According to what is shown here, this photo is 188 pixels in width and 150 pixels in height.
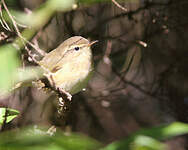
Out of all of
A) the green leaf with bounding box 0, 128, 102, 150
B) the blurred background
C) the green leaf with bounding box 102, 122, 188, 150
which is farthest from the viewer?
the blurred background

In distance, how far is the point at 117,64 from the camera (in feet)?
12.5

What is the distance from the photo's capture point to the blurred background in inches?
127

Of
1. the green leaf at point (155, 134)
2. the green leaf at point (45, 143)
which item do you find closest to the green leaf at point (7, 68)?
the green leaf at point (45, 143)

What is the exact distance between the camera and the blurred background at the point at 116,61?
322 cm

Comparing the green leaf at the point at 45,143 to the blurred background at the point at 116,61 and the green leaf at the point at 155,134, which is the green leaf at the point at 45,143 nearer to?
the green leaf at the point at 155,134

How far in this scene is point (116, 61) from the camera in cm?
377

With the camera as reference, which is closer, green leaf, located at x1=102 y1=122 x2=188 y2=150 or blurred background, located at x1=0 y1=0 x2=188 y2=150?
green leaf, located at x1=102 y1=122 x2=188 y2=150

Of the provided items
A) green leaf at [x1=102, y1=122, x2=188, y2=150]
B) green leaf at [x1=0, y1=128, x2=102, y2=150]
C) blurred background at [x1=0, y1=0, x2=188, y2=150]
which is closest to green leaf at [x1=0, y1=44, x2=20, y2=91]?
green leaf at [x1=0, y1=128, x2=102, y2=150]

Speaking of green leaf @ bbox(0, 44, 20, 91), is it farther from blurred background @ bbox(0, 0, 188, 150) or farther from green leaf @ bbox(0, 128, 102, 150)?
blurred background @ bbox(0, 0, 188, 150)

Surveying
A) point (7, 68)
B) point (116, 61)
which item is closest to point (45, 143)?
point (7, 68)

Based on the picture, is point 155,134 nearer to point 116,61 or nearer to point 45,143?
point 45,143

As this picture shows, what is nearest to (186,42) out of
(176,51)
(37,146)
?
(176,51)

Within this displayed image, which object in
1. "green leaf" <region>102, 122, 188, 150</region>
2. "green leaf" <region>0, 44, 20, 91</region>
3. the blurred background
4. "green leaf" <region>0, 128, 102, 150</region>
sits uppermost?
the blurred background

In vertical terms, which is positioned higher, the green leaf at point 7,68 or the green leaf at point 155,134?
the green leaf at point 7,68
